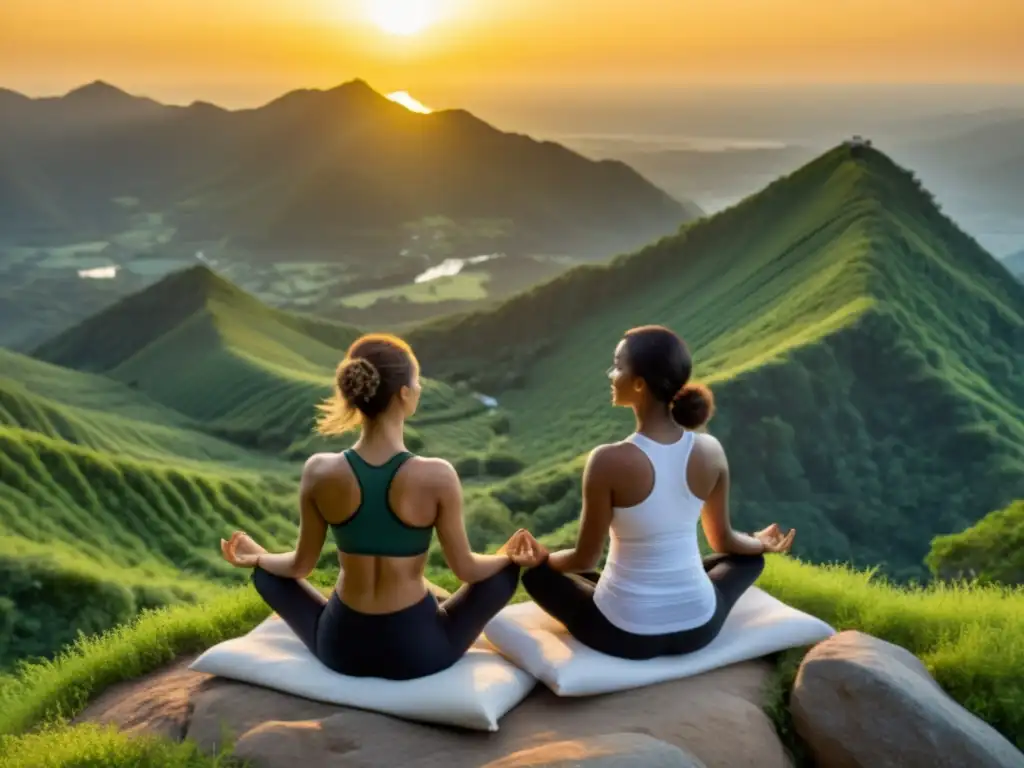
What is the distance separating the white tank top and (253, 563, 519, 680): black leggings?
0.54 m

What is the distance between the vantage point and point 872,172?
35.7 m

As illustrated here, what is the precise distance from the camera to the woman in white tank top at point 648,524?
4.35 m

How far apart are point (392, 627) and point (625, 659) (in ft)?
3.87

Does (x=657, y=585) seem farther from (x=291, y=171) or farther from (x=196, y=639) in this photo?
(x=291, y=171)

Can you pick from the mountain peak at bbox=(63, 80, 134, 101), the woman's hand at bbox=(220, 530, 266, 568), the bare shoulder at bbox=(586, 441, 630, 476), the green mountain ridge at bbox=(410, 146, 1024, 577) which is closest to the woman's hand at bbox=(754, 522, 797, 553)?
the bare shoulder at bbox=(586, 441, 630, 476)

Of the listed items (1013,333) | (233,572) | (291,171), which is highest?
(291,171)

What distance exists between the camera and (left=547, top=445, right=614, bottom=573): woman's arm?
436 centimetres

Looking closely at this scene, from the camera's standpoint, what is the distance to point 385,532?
166 inches

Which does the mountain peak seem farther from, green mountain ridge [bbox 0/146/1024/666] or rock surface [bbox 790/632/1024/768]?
rock surface [bbox 790/632/1024/768]

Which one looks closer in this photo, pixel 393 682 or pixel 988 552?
pixel 393 682

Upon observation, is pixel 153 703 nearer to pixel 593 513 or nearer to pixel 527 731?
pixel 527 731

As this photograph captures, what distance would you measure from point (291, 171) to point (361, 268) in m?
20.4

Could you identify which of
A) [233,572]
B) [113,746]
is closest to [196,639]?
[113,746]

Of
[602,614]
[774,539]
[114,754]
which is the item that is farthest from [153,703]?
[774,539]
